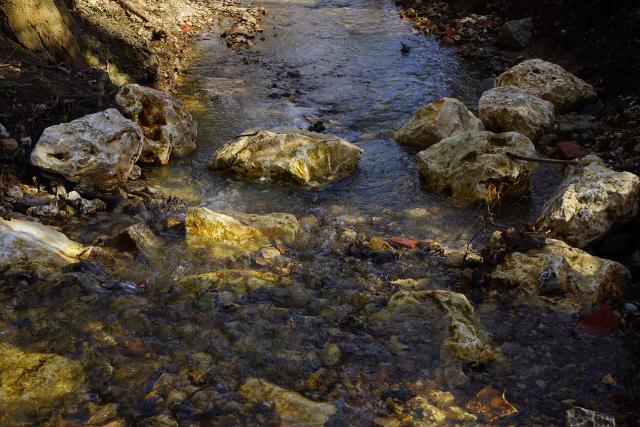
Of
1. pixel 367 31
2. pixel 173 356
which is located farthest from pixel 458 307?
pixel 367 31

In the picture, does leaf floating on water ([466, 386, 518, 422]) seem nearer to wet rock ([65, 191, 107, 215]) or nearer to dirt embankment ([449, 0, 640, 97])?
wet rock ([65, 191, 107, 215])

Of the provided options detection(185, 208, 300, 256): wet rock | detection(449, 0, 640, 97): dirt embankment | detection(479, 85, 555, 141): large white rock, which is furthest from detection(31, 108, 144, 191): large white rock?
detection(449, 0, 640, 97): dirt embankment

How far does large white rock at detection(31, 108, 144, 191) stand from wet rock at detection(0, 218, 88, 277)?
38.7 inches

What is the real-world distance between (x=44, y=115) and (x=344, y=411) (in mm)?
4449

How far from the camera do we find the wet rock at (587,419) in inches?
107

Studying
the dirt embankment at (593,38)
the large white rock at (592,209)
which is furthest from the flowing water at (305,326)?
the dirt embankment at (593,38)

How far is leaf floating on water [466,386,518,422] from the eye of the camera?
287 cm

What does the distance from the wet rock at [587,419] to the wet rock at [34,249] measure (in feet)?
10.8

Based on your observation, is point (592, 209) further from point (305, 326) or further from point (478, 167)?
point (305, 326)

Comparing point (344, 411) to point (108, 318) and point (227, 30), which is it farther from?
point (227, 30)

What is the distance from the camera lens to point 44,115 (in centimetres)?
554

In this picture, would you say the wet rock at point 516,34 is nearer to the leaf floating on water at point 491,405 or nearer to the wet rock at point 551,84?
the wet rock at point 551,84

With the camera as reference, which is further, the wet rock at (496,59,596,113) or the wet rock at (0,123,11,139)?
the wet rock at (496,59,596,113)

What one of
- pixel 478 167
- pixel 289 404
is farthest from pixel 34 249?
pixel 478 167
